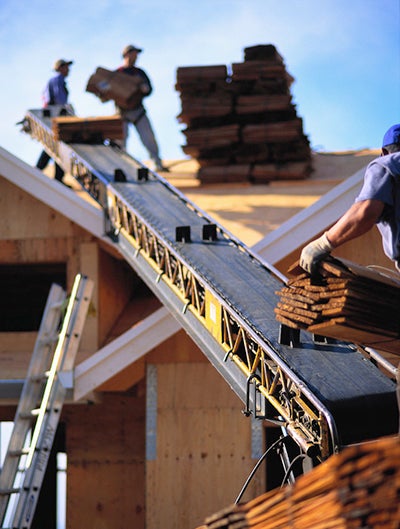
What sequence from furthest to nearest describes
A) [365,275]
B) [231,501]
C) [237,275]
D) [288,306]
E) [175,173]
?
[175,173]
[231,501]
[237,275]
[288,306]
[365,275]

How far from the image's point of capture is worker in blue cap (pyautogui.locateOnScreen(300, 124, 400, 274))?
5.54 m

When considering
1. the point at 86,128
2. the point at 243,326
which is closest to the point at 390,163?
the point at 243,326

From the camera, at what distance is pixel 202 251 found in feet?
34.2

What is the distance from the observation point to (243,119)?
18266 millimetres

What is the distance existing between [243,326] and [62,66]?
11.2 m

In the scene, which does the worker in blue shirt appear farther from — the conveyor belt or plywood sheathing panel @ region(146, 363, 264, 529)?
the conveyor belt

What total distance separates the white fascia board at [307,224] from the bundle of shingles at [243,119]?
14.4ft

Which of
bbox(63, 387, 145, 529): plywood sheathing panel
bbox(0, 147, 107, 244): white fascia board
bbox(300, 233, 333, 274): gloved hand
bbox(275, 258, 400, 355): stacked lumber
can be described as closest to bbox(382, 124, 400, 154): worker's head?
bbox(300, 233, 333, 274): gloved hand

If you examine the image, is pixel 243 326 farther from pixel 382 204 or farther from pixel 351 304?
pixel 382 204

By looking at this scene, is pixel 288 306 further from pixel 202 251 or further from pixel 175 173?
pixel 175 173

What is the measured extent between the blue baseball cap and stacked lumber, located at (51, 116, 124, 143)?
10.2 metres

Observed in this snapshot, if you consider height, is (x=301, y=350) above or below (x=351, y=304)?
above

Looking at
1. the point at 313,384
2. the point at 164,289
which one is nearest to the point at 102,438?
→ the point at 164,289

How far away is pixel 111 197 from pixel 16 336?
139 inches
